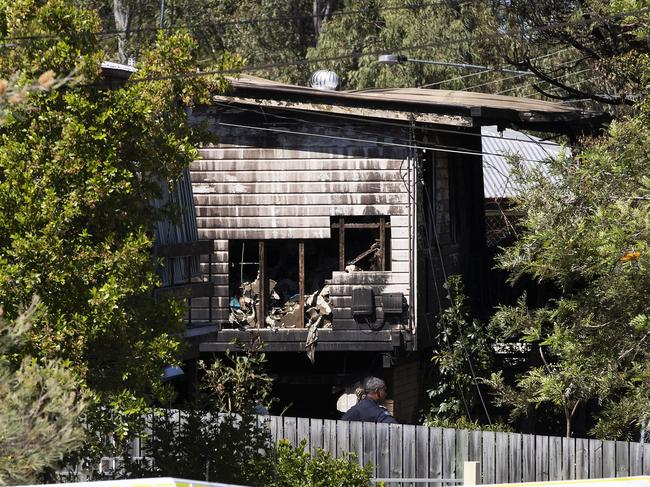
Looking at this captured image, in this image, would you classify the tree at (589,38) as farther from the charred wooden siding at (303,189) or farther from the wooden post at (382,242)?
the wooden post at (382,242)

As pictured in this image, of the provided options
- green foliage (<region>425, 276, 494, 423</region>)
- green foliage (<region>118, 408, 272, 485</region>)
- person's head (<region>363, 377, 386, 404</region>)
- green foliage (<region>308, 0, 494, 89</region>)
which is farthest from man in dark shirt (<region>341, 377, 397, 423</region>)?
green foliage (<region>308, 0, 494, 89</region>)

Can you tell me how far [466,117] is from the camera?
17031mm

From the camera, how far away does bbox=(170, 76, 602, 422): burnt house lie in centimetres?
1767

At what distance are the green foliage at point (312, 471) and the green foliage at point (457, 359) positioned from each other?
668 centimetres

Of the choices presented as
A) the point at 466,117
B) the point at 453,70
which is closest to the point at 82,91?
the point at 466,117

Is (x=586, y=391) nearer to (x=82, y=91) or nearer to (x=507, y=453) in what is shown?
(x=507, y=453)

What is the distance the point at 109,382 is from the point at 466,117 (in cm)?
981

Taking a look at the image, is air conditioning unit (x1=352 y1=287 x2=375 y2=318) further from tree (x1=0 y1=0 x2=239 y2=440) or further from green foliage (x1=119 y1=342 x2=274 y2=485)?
tree (x1=0 y1=0 x2=239 y2=440)

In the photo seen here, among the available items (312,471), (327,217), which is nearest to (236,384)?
(327,217)

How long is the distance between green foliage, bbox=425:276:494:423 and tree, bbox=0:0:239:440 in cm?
968

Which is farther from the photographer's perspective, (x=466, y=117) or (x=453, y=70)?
(x=453, y=70)

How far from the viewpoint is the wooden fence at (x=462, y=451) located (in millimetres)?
12320

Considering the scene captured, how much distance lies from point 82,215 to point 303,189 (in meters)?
9.87

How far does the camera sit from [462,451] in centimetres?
1291
